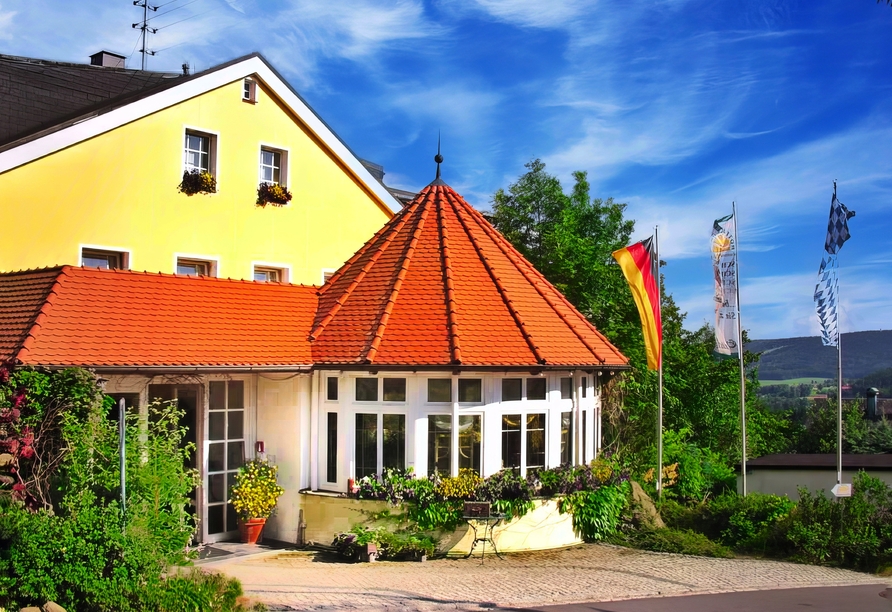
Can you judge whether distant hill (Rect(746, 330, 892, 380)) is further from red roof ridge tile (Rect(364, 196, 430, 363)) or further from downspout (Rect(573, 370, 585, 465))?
red roof ridge tile (Rect(364, 196, 430, 363))

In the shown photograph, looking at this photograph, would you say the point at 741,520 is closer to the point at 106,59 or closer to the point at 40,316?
the point at 40,316

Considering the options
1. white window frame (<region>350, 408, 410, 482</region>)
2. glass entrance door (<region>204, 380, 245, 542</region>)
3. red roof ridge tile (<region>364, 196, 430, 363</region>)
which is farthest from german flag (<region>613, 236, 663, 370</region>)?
glass entrance door (<region>204, 380, 245, 542</region>)

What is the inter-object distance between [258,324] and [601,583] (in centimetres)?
713

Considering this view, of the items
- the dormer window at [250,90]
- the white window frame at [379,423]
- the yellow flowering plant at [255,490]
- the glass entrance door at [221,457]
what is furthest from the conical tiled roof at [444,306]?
the dormer window at [250,90]

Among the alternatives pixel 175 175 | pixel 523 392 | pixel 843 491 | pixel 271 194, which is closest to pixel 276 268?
pixel 271 194

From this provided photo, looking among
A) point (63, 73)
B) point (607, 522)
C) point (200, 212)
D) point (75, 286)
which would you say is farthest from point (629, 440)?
point (63, 73)

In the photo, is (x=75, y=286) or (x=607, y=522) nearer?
(x=75, y=286)

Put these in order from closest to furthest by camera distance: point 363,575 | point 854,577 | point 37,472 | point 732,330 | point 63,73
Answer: point 37,472 → point 363,575 → point 854,577 → point 732,330 → point 63,73

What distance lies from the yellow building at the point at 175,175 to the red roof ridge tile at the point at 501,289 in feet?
12.9

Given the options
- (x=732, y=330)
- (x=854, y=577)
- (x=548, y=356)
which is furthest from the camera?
(x=732, y=330)

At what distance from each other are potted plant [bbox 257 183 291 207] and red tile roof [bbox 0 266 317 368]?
139 inches

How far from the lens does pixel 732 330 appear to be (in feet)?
59.1

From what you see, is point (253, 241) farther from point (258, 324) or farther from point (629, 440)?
point (629, 440)

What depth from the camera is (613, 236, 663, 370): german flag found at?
18.1 meters
